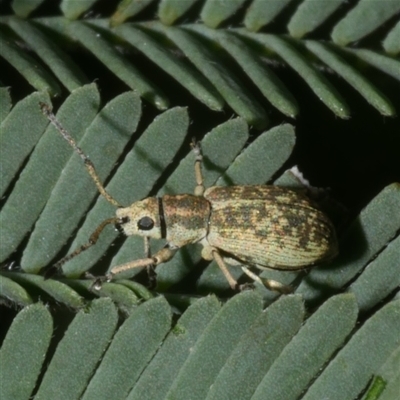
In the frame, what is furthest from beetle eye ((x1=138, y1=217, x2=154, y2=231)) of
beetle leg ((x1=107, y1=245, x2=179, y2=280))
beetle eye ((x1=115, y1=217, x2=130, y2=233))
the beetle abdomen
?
the beetle abdomen

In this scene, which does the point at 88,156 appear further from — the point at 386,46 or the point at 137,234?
the point at 386,46

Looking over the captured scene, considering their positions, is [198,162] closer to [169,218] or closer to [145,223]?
[145,223]

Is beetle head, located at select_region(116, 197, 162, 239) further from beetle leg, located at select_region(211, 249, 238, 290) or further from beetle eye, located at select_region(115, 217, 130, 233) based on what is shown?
beetle leg, located at select_region(211, 249, 238, 290)

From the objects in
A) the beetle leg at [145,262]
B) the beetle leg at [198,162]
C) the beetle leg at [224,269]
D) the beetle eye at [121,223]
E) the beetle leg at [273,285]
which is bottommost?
the beetle leg at [273,285]

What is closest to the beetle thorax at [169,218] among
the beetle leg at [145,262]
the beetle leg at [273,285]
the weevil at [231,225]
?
the weevil at [231,225]

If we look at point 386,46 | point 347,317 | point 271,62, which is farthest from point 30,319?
point 386,46

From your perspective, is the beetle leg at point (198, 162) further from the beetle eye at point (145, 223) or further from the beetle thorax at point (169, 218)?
the beetle eye at point (145, 223)

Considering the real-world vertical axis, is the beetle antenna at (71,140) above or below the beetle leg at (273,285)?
above

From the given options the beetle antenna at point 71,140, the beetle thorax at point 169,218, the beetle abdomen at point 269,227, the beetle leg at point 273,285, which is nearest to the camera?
the beetle antenna at point 71,140
